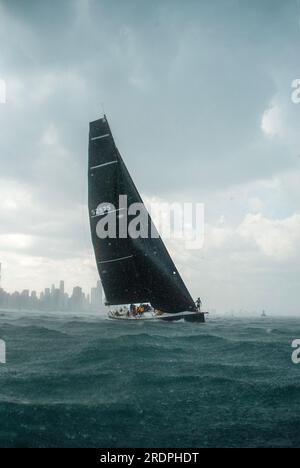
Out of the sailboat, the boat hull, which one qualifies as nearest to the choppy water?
the boat hull

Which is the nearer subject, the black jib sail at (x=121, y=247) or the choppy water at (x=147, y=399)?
the choppy water at (x=147, y=399)

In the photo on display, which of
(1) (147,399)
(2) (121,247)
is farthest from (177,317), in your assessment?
(1) (147,399)

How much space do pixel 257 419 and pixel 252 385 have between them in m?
3.34

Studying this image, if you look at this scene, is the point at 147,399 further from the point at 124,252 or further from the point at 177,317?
the point at 124,252

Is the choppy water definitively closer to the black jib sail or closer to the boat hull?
the boat hull

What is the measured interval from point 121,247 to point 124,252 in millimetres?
659

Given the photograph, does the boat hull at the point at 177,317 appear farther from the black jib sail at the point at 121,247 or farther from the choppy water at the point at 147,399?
the choppy water at the point at 147,399

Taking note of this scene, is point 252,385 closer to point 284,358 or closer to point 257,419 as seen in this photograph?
point 257,419

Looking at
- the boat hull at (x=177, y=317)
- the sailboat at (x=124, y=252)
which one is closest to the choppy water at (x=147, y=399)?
the boat hull at (x=177, y=317)

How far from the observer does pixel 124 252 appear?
3969cm

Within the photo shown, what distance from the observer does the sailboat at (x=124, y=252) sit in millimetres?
39500

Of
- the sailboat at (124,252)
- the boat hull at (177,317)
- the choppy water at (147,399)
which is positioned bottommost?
the boat hull at (177,317)

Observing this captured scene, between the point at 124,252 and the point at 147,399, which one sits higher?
the point at 124,252

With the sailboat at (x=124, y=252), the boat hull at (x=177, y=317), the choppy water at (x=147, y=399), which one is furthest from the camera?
the sailboat at (x=124, y=252)
